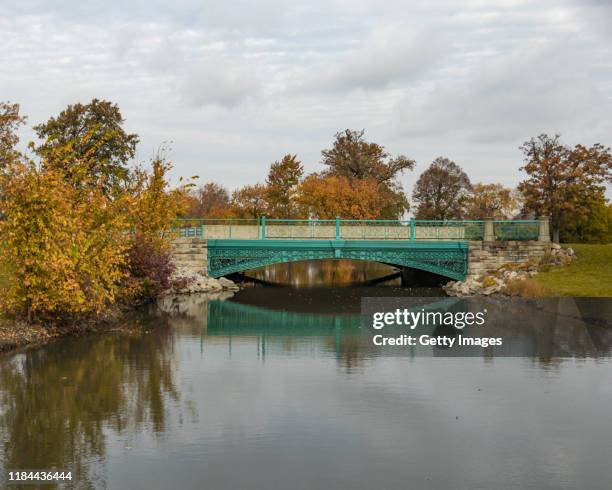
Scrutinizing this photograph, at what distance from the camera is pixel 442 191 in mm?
96562

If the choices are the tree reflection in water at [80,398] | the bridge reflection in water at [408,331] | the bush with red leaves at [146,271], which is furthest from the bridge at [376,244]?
the tree reflection in water at [80,398]

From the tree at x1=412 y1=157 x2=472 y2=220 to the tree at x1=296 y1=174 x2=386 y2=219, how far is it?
1444cm

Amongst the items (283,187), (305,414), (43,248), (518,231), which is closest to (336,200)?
(283,187)

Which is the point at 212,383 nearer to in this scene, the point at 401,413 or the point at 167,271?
the point at 401,413

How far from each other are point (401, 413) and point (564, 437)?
3789 millimetres

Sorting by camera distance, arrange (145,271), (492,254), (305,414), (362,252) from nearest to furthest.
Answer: (305,414), (145,271), (492,254), (362,252)

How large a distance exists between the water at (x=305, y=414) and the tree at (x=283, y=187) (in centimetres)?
5411

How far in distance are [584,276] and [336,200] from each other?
124ft

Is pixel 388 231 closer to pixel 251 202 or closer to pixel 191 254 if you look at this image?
pixel 191 254

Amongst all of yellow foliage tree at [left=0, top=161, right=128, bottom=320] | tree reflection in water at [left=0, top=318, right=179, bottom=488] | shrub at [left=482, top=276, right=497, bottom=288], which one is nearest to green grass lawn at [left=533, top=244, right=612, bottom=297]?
shrub at [left=482, top=276, right=497, bottom=288]

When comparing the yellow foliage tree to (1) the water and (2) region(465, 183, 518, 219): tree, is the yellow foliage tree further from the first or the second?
(2) region(465, 183, 518, 219): tree

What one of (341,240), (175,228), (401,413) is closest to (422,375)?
(401,413)

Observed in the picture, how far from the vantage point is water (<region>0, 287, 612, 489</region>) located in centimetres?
1379

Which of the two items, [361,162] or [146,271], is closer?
[146,271]
